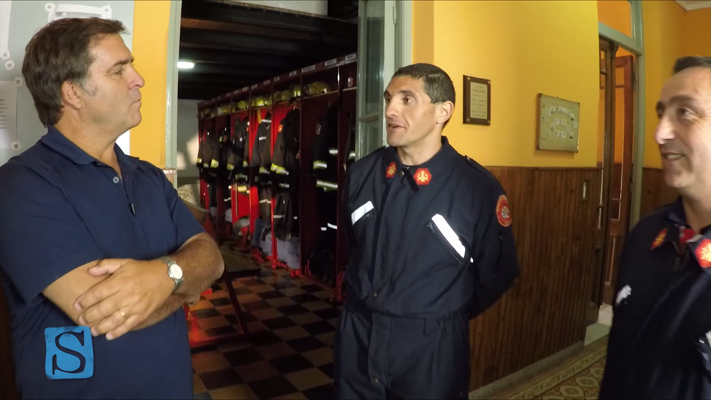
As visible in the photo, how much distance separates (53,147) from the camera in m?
1.03

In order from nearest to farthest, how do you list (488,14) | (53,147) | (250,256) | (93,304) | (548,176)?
(93,304), (53,147), (488,14), (548,176), (250,256)

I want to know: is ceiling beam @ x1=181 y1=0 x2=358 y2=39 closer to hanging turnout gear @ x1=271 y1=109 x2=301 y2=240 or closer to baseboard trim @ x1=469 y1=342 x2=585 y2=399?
hanging turnout gear @ x1=271 y1=109 x2=301 y2=240

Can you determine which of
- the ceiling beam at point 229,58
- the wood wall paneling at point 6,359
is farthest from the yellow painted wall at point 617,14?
the wood wall paneling at point 6,359

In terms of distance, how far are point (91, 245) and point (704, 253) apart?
4.30ft

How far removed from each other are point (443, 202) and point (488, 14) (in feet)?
4.49

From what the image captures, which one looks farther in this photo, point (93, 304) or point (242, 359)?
point (242, 359)

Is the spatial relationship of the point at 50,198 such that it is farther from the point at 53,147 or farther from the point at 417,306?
the point at 417,306

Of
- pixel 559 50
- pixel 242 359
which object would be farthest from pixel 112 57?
pixel 559 50

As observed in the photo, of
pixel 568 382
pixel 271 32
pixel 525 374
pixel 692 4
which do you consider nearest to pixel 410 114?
pixel 525 374

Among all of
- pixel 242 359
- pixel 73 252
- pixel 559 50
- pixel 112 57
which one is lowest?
pixel 242 359

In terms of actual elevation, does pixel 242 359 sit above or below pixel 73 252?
below

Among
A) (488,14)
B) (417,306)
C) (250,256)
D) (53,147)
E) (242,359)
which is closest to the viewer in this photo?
(53,147)

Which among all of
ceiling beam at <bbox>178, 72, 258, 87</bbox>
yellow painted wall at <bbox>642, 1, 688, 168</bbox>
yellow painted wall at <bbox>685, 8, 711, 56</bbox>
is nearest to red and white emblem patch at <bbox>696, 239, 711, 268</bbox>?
yellow painted wall at <bbox>685, 8, 711, 56</bbox>

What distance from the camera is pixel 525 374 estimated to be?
2.73 metres
